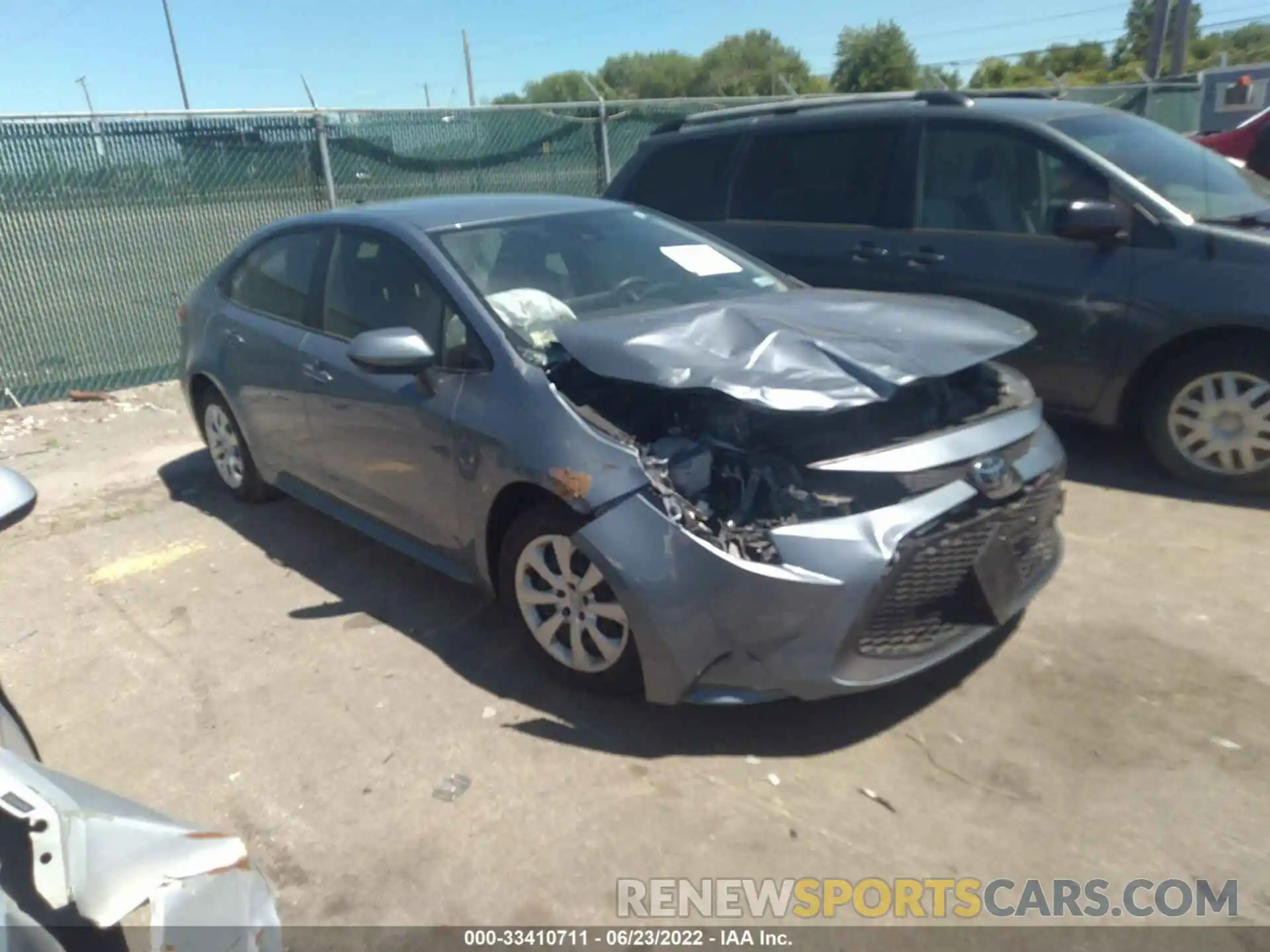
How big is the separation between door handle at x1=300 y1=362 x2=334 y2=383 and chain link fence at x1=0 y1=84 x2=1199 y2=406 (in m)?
4.64

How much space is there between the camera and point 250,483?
18.4 feet

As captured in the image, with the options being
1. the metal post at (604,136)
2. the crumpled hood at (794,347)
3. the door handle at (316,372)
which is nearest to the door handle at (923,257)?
the crumpled hood at (794,347)

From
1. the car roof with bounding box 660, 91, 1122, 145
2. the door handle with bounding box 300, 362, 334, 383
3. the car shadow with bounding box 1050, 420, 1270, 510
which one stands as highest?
the car roof with bounding box 660, 91, 1122, 145

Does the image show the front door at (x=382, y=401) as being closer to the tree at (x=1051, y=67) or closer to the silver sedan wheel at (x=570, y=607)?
the silver sedan wheel at (x=570, y=607)

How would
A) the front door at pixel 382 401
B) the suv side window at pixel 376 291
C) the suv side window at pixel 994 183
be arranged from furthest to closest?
the suv side window at pixel 994 183 → the suv side window at pixel 376 291 → the front door at pixel 382 401

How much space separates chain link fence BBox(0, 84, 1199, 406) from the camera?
7.86 meters

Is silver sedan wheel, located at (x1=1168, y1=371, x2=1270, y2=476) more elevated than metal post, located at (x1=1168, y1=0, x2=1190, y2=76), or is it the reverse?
metal post, located at (x1=1168, y1=0, x2=1190, y2=76)

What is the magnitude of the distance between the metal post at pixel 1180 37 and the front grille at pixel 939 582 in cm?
2025

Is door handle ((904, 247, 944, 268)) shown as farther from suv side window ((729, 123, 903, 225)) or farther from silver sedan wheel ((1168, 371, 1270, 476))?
silver sedan wheel ((1168, 371, 1270, 476))

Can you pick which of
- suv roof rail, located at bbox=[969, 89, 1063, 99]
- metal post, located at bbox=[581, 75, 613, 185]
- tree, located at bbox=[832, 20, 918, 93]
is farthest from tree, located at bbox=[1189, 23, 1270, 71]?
suv roof rail, located at bbox=[969, 89, 1063, 99]

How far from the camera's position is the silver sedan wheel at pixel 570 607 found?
3.30 meters

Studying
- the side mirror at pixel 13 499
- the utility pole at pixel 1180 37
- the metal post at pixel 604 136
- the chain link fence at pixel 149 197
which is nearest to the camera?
the side mirror at pixel 13 499

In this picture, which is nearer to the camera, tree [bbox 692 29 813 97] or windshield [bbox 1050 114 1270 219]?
windshield [bbox 1050 114 1270 219]

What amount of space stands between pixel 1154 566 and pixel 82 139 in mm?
7951
